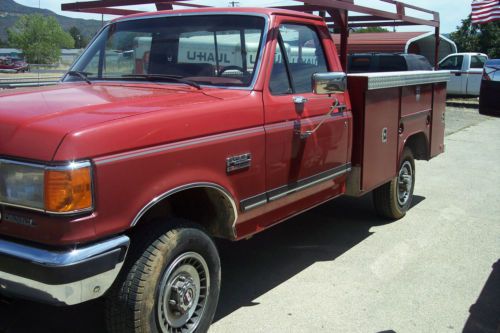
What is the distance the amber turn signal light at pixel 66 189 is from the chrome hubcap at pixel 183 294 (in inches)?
27.1

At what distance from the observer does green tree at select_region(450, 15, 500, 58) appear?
3122cm

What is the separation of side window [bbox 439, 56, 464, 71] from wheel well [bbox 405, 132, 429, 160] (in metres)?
14.9

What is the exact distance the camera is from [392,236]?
548 cm

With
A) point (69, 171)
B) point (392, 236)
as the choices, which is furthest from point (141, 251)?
point (392, 236)

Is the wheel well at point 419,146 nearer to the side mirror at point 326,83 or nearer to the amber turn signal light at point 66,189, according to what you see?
the side mirror at point 326,83

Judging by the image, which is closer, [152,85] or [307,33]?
[152,85]

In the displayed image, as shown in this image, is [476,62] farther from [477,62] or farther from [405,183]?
[405,183]

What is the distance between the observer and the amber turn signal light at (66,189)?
8.13 feet

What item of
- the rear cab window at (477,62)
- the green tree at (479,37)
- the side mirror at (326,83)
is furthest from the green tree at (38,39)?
the side mirror at (326,83)

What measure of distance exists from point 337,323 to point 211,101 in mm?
1705

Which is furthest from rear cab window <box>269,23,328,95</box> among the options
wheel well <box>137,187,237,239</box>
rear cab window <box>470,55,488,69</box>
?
rear cab window <box>470,55,488,69</box>

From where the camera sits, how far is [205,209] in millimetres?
3500

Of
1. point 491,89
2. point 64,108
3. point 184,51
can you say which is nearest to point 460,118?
point 491,89

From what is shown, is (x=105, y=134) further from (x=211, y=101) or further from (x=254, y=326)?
(x=254, y=326)
